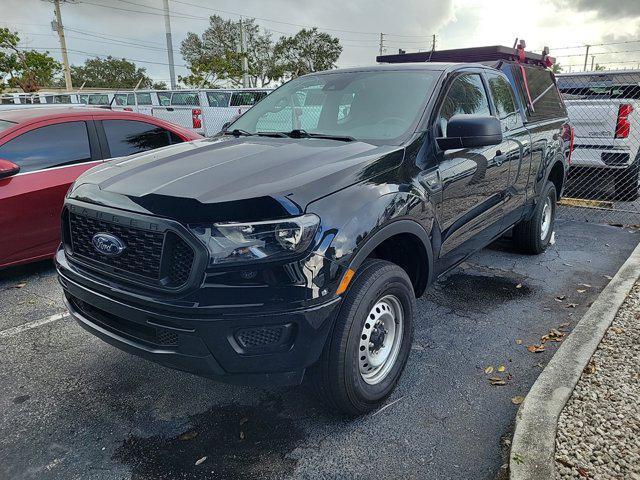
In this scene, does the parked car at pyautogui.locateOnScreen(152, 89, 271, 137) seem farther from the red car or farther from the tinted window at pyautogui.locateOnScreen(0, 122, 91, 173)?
the tinted window at pyautogui.locateOnScreen(0, 122, 91, 173)

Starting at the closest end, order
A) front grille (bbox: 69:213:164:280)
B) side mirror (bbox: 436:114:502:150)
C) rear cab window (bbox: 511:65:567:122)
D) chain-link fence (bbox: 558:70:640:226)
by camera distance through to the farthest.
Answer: front grille (bbox: 69:213:164:280) → side mirror (bbox: 436:114:502:150) → rear cab window (bbox: 511:65:567:122) → chain-link fence (bbox: 558:70:640:226)

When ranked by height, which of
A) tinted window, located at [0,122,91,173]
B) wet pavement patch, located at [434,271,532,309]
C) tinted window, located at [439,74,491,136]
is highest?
tinted window, located at [439,74,491,136]

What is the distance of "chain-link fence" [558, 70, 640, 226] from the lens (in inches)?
289

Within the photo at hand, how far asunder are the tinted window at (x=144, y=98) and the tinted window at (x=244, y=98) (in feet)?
15.7

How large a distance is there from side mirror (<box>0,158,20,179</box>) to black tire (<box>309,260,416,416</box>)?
3.53 meters

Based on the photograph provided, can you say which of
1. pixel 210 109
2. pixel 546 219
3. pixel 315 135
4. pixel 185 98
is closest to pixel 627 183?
pixel 546 219

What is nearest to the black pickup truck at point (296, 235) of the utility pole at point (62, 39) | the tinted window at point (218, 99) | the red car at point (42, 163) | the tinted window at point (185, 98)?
the red car at point (42, 163)

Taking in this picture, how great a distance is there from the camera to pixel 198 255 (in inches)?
81.9

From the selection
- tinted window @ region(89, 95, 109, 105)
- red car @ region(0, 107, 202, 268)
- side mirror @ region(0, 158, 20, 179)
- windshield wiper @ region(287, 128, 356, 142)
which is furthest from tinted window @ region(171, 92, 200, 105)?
windshield wiper @ region(287, 128, 356, 142)

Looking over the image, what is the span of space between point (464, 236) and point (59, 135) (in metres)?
3.98

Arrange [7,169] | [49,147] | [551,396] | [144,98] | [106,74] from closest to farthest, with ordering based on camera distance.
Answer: [551,396] < [7,169] < [49,147] < [144,98] < [106,74]

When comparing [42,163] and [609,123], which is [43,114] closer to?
[42,163]

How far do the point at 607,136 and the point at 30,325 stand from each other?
7.98 meters

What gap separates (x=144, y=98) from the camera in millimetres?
18672
